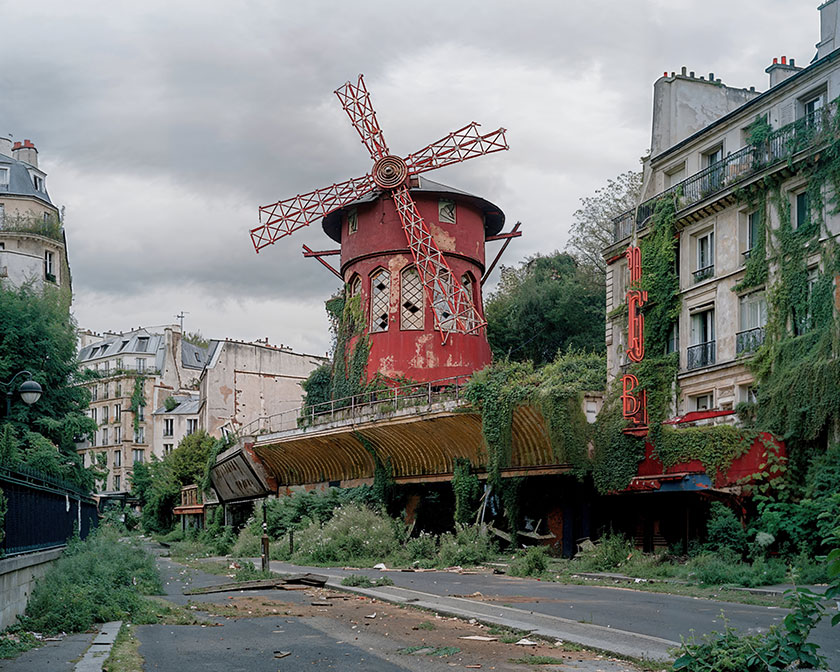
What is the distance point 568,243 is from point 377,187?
11.7m

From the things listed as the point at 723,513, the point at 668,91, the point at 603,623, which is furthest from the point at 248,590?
the point at 668,91

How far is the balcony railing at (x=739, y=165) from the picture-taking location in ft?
84.8

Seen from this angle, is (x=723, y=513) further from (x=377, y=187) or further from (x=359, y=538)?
(x=377, y=187)

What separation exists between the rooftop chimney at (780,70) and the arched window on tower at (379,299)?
1793 cm

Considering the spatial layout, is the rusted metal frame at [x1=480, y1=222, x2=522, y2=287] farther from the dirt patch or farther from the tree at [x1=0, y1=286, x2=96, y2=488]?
the dirt patch

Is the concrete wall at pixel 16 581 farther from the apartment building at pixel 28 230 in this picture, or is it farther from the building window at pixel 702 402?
the apartment building at pixel 28 230

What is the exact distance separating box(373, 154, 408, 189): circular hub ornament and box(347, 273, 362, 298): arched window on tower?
409cm

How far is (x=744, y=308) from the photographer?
27.7 metres

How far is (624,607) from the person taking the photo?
625 inches

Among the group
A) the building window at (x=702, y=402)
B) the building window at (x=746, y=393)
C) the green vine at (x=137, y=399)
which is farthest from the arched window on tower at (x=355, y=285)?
the green vine at (x=137, y=399)

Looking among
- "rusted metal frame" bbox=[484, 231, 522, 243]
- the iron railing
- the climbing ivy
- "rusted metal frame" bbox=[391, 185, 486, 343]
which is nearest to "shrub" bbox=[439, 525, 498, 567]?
the climbing ivy

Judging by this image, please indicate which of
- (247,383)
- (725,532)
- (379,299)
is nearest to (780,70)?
(725,532)

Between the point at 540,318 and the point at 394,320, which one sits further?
the point at 540,318

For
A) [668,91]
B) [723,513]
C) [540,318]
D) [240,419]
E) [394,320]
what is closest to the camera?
[723,513]
